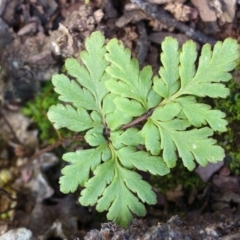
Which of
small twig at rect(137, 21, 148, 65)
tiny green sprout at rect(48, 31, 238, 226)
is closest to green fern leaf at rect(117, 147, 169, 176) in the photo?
tiny green sprout at rect(48, 31, 238, 226)

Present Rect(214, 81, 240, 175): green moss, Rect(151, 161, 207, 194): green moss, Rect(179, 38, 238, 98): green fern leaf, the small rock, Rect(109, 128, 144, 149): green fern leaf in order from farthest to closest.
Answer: Rect(151, 161, 207, 194): green moss, Rect(214, 81, 240, 175): green moss, the small rock, Rect(109, 128, 144, 149): green fern leaf, Rect(179, 38, 238, 98): green fern leaf

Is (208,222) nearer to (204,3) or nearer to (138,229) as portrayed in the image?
(138,229)

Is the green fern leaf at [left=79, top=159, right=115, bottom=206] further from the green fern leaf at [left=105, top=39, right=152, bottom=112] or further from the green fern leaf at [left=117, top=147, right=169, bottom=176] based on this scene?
the green fern leaf at [left=105, top=39, right=152, bottom=112]

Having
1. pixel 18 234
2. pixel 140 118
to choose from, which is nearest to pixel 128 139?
pixel 140 118

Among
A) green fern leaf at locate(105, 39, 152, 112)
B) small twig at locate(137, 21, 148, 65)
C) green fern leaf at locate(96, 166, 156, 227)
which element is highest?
green fern leaf at locate(105, 39, 152, 112)

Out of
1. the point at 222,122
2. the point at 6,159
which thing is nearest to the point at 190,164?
the point at 222,122

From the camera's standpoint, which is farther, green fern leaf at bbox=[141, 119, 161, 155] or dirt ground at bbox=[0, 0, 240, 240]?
dirt ground at bbox=[0, 0, 240, 240]
